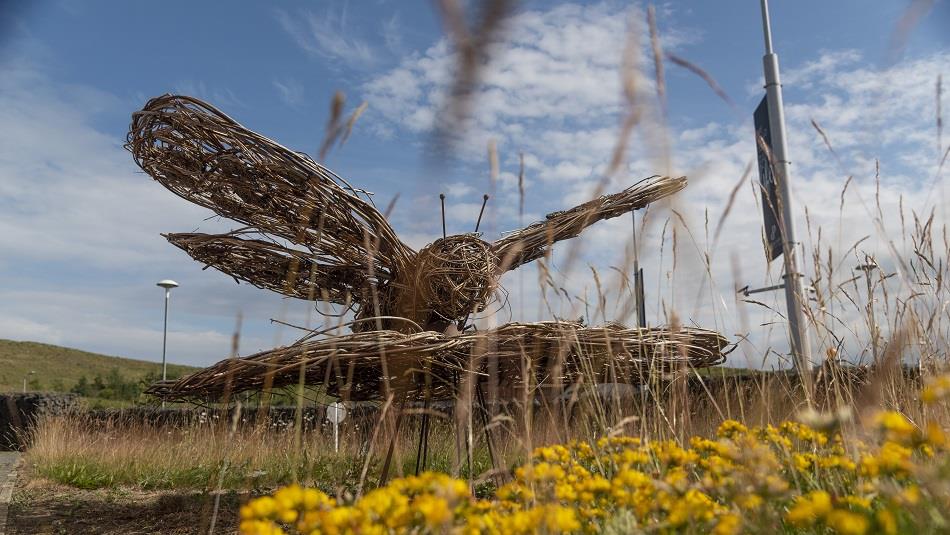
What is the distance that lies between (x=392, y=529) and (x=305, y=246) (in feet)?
4.88

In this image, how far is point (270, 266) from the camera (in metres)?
2.50

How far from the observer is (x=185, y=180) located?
231 cm

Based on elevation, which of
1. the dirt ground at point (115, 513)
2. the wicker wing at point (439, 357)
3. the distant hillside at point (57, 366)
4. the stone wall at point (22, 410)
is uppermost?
the distant hillside at point (57, 366)

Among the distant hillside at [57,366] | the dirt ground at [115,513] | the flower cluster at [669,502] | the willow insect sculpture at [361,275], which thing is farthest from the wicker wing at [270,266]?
the distant hillside at [57,366]

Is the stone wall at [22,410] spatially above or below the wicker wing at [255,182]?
below

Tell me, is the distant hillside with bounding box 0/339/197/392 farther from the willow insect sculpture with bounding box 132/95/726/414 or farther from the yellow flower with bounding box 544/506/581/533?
the yellow flower with bounding box 544/506/581/533

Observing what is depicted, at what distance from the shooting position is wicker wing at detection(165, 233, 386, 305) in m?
2.43

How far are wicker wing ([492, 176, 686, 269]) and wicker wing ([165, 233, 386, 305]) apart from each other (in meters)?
0.54

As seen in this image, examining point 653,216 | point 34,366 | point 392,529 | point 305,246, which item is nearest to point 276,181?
point 305,246

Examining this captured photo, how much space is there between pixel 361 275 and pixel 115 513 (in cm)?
284

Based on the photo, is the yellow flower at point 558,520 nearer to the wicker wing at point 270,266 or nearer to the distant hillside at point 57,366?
the wicker wing at point 270,266

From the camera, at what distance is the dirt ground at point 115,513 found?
340 cm

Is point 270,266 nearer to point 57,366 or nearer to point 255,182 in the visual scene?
point 255,182

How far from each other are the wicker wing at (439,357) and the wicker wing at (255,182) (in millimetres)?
308
